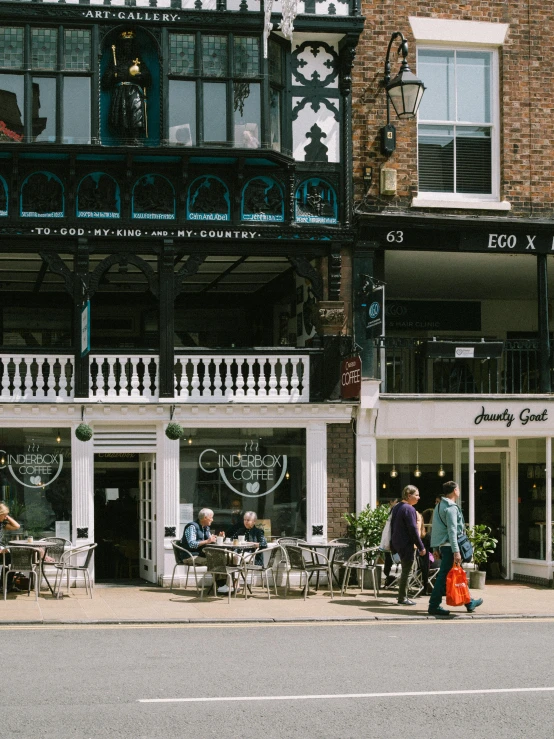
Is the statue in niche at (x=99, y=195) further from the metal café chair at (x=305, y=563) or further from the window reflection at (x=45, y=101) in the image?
the metal café chair at (x=305, y=563)

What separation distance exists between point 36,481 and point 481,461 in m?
7.83

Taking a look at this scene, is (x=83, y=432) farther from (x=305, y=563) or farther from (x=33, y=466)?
(x=305, y=563)

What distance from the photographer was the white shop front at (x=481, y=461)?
2009cm

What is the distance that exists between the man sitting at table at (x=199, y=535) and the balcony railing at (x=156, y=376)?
2217mm

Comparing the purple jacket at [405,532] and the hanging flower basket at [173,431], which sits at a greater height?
the hanging flower basket at [173,431]

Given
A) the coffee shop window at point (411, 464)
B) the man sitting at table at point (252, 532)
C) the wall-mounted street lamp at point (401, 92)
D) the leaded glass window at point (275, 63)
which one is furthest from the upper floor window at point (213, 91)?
the man sitting at table at point (252, 532)

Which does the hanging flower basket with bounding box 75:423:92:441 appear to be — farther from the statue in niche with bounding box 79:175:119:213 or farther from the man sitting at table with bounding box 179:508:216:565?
the statue in niche with bounding box 79:175:119:213

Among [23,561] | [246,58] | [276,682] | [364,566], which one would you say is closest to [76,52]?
[246,58]

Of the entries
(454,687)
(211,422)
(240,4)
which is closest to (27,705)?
(454,687)

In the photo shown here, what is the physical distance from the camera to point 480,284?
23.2m

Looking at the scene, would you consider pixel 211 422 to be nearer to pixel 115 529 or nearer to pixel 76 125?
pixel 115 529

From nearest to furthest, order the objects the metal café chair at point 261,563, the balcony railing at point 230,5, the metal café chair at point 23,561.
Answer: the metal café chair at point 23,561, the metal café chair at point 261,563, the balcony railing at point 230,5

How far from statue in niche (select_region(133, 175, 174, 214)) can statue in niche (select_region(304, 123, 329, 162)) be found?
248 centimetres

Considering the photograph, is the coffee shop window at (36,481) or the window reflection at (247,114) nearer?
the coffee shop window at (36,481)
